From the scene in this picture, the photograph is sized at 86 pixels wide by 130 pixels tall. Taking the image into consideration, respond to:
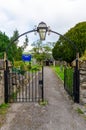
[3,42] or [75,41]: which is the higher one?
[75,41]

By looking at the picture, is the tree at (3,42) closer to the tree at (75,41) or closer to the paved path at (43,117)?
the tree at (75,41)

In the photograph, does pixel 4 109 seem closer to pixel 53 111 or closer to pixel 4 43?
pixel 53 111

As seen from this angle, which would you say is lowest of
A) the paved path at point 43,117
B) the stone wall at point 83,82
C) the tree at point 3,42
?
the paved path at point 43,117

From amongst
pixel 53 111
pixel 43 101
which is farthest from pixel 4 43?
pixel 53 111

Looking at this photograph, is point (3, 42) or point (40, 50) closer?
point (3, 42)

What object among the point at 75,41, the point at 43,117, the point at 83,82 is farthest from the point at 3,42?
the point at 43,117

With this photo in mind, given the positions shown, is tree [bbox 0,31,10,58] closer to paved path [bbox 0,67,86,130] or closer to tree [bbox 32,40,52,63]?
paved path [bbox 0,67,86,130]

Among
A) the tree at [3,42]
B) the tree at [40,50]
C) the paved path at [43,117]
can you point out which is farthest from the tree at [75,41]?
the paved path at [43,117]

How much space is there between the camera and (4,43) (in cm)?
3020

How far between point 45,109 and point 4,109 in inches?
57.4

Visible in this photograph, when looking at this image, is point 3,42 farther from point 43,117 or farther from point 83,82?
point 43,117

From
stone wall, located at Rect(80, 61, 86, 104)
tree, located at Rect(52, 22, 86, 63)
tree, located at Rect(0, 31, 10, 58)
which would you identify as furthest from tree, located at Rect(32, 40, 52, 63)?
stone wall, located at Rect(80, 61, 86, 104)

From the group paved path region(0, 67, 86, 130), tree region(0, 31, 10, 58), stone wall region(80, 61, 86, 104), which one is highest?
tree region(0, 31, 10, 58)

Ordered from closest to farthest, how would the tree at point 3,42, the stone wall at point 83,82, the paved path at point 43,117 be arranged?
the paved path at point 43,117, the stone wall at point 83,82, the tree at point 3,42
